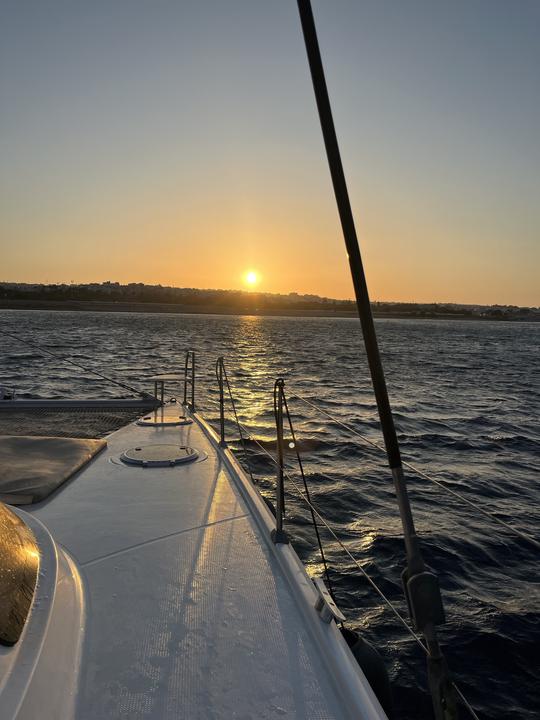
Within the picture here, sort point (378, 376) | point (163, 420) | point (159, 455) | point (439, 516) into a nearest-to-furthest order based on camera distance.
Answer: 1. point (378, 376)
2. point (159, 455)
3. point (439, 516)
4. point (163, 420)

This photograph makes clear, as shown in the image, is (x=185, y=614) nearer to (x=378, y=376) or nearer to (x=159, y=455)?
(x=378, y=376)

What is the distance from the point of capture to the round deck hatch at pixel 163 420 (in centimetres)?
819

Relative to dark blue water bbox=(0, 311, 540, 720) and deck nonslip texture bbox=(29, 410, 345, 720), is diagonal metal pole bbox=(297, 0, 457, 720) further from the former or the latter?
dark blue water bbox=(0, 311, 540, 720)

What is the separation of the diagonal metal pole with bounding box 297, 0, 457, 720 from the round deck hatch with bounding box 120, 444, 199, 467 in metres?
4.53

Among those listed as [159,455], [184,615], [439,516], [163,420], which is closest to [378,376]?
[184,615]

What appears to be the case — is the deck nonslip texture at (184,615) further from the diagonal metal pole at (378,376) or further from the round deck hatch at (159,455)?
the round deck hatch at (159,455)

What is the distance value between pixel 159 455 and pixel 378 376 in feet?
16.3

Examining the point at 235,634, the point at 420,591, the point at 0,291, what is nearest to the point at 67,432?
the point at 235,634

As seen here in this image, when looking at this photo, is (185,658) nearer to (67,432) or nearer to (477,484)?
(67,432)

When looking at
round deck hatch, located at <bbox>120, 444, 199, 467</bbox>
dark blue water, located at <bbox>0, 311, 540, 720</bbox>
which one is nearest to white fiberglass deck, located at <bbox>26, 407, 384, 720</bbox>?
round deck hatch, located at <bbox>120, 444, 199, 467</bbox>

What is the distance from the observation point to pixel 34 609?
254cm

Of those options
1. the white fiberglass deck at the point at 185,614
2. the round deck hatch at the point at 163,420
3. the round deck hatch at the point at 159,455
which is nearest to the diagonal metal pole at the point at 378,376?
the white fiberglass deck at the point at 185,614

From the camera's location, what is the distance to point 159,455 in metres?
6.29

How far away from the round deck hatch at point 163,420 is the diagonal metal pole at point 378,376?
267 inches
